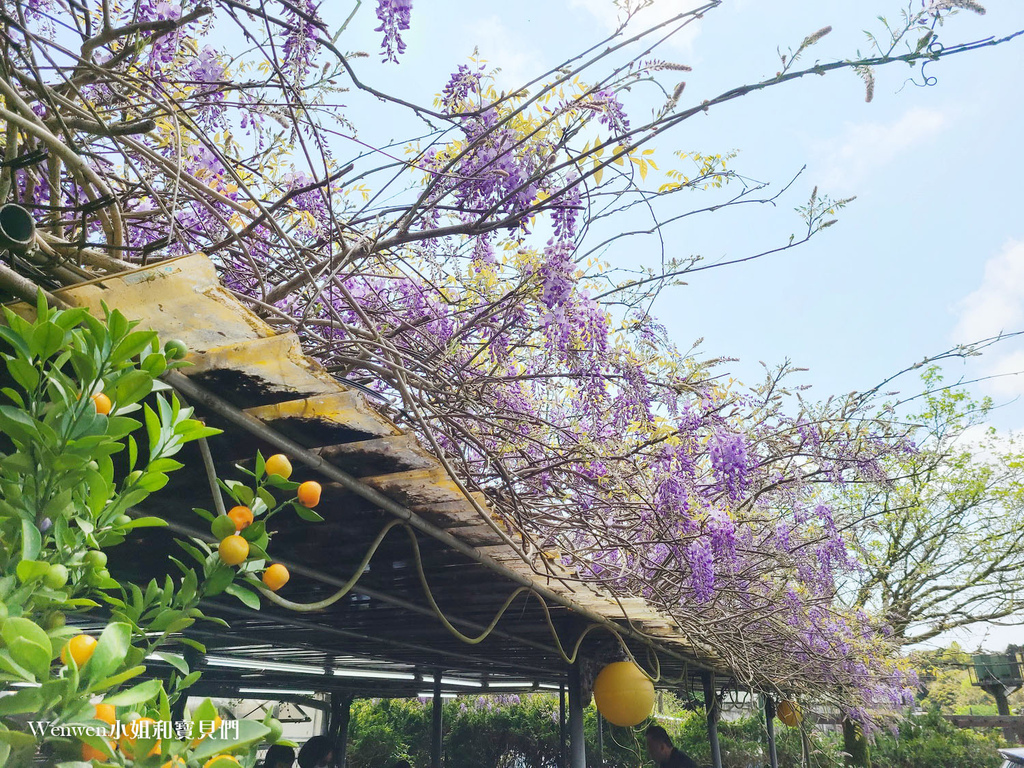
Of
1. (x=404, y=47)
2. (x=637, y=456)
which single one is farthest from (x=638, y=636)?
(x=404, y=47)

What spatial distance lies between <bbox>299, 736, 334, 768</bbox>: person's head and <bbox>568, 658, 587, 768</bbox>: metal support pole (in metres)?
3.04

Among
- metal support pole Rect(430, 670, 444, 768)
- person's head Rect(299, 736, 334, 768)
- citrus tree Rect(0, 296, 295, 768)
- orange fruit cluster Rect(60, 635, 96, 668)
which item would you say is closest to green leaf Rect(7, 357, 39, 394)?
citrus tree Rect(0, 296, 295, 768)

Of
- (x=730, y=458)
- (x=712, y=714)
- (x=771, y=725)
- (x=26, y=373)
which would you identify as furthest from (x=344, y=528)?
(x=771, y=725)

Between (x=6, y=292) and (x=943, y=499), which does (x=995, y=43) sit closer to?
(x=6, y=292)

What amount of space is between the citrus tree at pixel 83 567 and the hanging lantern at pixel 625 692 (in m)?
3.73

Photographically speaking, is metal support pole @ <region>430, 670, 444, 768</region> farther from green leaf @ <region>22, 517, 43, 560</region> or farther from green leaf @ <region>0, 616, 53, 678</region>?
green leaf @ <region>0, 616, 53, 678</region>

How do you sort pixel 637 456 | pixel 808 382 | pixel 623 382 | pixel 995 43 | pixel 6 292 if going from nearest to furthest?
1. pixel 6 292
2. pixel 995 43
3. pixel 623 382
4. pixel 637 456
5. pixel 808 382

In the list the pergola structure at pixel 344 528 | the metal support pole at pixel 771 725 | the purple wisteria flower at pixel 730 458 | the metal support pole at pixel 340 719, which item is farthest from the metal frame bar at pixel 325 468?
the metal support pole at pixel 340 719

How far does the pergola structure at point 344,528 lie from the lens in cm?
137

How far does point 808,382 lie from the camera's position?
5133mm

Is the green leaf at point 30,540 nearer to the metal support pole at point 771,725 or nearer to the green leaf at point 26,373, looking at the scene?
the green leaf at point 26,373

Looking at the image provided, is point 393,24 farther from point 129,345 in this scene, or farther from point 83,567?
point 83,567

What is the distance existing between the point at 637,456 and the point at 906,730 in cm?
1203

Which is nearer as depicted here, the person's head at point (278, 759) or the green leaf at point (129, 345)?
the green leaf at point (129, 345)
